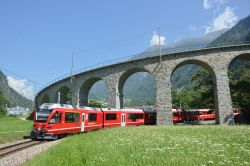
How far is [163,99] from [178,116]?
10698 mm

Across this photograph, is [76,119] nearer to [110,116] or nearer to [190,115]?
[110,116]

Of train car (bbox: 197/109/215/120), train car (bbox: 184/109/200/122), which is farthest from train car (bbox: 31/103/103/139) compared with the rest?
train car (bbox: 197/109/215/120)

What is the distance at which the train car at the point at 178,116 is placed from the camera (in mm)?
43631

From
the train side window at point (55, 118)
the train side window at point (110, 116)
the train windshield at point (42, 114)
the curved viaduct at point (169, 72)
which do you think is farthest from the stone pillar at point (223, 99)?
the train windshield at point (42, 114)

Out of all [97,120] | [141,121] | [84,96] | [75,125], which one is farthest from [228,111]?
[84,96]

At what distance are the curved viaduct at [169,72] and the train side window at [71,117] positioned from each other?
14.4 metres

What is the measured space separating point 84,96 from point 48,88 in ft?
55.6

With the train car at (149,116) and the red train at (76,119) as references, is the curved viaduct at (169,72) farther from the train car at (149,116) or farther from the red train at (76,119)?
the red train at (76,119)

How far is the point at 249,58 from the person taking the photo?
3644 centimetres

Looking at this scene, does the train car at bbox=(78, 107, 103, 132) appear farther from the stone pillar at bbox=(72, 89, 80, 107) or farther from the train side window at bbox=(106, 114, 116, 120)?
the stone pillar at bbox=(72, 89, 80, 107)

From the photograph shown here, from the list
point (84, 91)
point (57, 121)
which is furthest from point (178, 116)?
point (57, 121)

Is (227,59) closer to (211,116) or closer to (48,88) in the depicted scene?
(211,116)

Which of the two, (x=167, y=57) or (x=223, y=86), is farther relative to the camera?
(x=167, y=57)

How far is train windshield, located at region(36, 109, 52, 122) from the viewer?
20.5m
